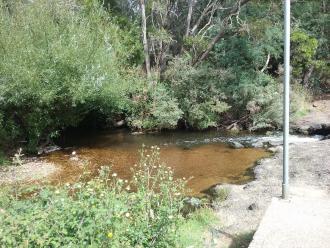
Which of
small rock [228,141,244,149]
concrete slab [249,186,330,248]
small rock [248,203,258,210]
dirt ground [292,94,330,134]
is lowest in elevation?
small rock [228,141,244,149]

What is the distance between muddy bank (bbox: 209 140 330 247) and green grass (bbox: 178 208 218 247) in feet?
0.73

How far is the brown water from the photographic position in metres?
12.0

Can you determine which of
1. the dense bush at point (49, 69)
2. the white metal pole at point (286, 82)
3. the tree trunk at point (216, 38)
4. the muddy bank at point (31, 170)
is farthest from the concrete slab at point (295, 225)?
the tree trunk at point (216, 38)

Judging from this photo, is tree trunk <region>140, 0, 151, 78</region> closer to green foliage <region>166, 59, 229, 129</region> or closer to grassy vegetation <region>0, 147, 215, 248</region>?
green foliage <region>166, 59, 229, 129</region>

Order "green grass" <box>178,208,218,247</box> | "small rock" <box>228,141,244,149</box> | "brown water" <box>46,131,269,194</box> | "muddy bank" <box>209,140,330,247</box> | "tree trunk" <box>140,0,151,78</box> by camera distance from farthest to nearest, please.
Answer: "tree trunk" <box>140,0,151,78</box> → "small rock" <box>228,141,244,149</box> → "brown water" <box>46,131,269,194</box> → "muddy bank" <box>209,140,330,247</box> → "green grass" <box>178,208,218,247</box>

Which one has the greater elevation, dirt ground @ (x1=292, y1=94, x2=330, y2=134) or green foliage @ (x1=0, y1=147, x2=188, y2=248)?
green foliage @ (x1=0, y1=147, x2=188, y2=248)

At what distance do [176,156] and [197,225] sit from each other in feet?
23.7

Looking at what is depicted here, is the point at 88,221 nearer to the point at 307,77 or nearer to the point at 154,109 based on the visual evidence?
the point at 154,109

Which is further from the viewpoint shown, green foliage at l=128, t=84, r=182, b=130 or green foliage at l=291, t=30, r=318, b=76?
green foliage at l=291, t=30, r=318, b=76

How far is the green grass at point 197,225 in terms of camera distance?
610 centimetres

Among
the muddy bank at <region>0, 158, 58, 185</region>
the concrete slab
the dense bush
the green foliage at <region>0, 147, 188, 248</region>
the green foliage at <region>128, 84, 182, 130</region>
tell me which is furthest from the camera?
the green foliage at <region>128, 84, 182, 130</region>

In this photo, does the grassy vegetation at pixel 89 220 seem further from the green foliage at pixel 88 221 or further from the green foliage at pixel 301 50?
the green foliage at pixel 301 50

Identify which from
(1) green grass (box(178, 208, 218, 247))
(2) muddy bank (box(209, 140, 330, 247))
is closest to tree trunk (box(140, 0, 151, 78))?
(2) muddy bank (box(209, 140, 330, 247))

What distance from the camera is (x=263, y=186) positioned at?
9.96 meters
